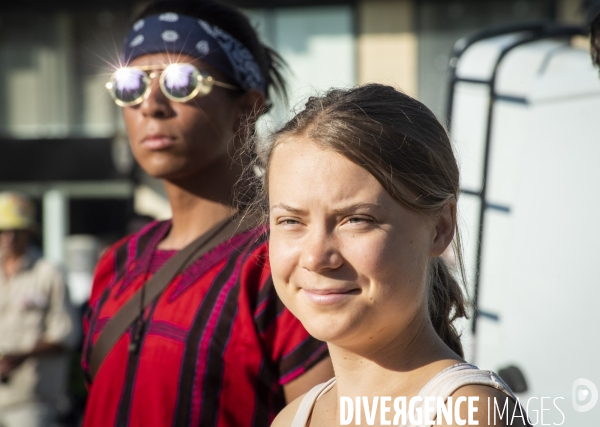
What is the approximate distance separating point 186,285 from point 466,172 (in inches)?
69.9

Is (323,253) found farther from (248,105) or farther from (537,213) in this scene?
(537,213)

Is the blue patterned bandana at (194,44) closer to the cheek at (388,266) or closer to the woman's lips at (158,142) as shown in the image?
the woman's lips at (158,142)

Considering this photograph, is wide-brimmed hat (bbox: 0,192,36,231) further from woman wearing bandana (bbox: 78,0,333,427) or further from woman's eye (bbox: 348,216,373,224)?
woman's eye (bbox: 348,216,373,224)

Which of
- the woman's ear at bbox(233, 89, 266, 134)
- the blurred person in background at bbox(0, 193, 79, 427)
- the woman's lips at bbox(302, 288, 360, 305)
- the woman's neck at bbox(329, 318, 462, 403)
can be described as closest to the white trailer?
the woman's ear at bbox(233, 89, 266, 134)

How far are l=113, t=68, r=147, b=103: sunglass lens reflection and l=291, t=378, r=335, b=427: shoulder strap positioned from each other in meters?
0.94

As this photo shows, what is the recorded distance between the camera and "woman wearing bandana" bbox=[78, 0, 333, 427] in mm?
1855

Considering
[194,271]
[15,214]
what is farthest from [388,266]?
[15,214]

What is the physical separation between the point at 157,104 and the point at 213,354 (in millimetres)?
665

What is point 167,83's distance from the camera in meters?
2.09

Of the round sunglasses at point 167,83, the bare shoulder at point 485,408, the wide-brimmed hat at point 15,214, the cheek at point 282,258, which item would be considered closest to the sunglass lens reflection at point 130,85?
the round sunglasses at point 167,83

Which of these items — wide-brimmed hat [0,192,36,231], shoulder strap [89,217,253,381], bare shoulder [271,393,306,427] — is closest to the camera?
bare shoulder [271,393,306,427]

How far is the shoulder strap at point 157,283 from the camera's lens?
2.04m

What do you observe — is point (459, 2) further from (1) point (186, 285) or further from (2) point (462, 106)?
(1) point (186, 285)

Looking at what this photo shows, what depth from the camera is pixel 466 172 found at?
3.45m
